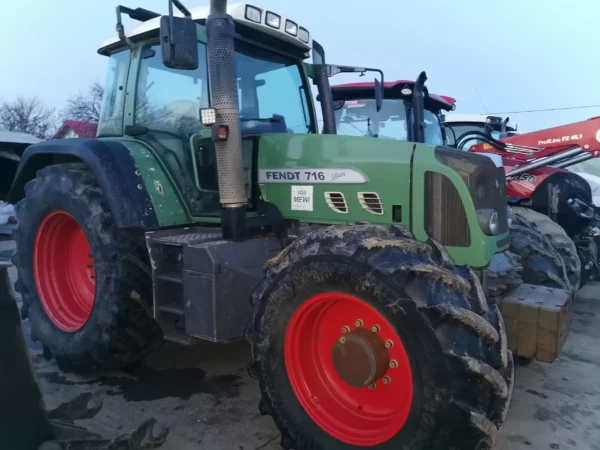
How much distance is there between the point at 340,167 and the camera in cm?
307

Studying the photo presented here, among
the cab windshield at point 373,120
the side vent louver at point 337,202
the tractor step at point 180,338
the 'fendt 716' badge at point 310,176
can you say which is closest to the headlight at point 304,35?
the 'fendt 716' badge at point 310,176

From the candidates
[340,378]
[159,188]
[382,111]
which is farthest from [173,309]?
[382,111]

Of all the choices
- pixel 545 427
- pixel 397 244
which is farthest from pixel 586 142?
pixel 397 244

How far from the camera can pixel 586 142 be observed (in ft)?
20.4

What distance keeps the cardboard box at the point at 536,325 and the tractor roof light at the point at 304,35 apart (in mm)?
2200

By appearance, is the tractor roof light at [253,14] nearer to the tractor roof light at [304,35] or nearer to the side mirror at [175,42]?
the tractor roof light at [304,35]

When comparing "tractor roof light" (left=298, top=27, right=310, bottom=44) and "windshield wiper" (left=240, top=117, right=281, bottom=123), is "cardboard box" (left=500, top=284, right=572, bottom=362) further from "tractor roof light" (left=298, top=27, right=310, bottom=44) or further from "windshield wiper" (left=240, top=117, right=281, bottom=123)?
"tractor roof light" (left=298, top=27, right=310, bottom=44)

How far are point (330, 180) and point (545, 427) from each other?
194 centimetres

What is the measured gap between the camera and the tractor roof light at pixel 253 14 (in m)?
3.34

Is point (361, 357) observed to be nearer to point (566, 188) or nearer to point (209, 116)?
point (209, 116)

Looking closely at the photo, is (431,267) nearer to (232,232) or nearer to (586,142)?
(232,232)

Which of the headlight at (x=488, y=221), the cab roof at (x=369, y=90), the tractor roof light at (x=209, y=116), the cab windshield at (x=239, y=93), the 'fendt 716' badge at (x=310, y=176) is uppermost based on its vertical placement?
the cab roof at (x=369, y=90)

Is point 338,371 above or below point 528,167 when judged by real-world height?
below

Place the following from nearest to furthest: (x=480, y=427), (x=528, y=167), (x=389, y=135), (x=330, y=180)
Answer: (x=480, y=427) → (x=330, y=180) → (x=528, y=167) → (x=389, y=135)
